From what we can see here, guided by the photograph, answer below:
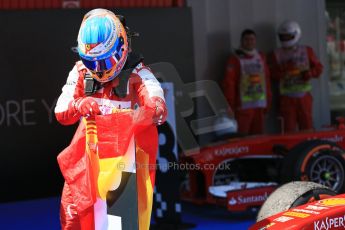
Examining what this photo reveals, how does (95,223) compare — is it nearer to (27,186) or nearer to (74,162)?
(74,162)

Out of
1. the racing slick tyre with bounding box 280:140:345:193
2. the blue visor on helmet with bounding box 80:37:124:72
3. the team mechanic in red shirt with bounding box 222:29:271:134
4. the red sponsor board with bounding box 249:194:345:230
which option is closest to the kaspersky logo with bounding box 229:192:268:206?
the racing slick tyre with bounding box 280:140:345:193

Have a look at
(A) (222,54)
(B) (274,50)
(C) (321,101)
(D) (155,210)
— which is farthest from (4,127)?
(C) (321,101)

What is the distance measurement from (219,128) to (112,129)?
14.5 ft

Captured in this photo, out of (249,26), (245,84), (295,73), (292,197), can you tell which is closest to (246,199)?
(292,197)

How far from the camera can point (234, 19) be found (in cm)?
940

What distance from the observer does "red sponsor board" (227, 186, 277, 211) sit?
20.0 ft

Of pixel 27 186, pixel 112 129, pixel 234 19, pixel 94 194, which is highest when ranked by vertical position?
pixel 234 19

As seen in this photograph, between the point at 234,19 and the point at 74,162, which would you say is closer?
the point at 74,162

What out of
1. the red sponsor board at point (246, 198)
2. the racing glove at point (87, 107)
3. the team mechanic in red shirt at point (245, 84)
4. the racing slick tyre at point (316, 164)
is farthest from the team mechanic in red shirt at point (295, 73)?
the racing glove at point (87, 107)

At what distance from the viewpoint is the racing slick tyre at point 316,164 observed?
20.1 feet

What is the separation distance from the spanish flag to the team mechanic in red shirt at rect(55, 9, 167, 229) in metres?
0.07

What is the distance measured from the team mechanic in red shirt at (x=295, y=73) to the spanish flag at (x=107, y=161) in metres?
5.50

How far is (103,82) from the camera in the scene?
161 inches

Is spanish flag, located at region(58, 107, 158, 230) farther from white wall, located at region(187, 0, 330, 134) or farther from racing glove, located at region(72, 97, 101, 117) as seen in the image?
white wall, located at region(187, 0, 330, 134)
